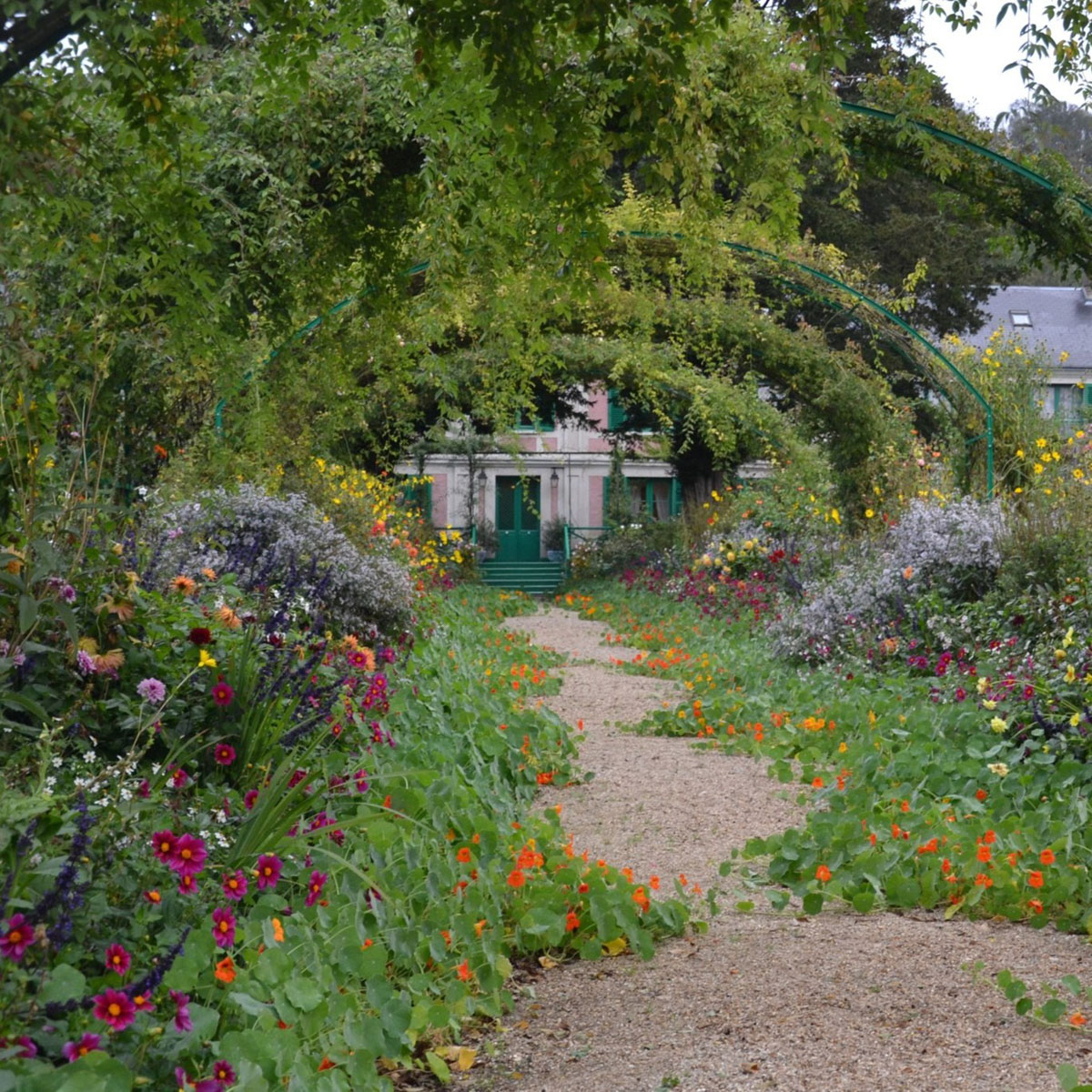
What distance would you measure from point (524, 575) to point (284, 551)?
1586 centimetres

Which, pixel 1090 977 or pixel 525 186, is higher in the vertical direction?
pixel 525 186

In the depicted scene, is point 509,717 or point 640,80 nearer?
point 640,80

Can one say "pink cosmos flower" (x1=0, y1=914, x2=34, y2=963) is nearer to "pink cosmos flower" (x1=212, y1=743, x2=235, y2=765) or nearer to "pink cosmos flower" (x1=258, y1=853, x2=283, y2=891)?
"pink cosmos flower" (x1=258, y1=853, x2=283, y2=891)

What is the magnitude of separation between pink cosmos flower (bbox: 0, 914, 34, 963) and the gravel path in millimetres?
1082

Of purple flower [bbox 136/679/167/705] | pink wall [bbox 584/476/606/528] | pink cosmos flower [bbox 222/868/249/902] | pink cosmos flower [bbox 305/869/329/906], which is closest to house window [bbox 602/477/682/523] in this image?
pink wall [bbox 584/476/606/528]

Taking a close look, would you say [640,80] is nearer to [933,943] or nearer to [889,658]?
[933,943]

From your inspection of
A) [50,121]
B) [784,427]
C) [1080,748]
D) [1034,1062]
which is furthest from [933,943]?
[784,427]

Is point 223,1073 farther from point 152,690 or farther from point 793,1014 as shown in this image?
point 793,1014

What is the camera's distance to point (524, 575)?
22062 mm

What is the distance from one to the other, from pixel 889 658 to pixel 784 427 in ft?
24.3

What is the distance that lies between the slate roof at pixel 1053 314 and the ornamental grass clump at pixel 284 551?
28.1 metres

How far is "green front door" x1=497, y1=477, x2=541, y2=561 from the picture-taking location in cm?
2641

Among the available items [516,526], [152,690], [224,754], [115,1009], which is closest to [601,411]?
[516,526]

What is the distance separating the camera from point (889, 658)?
275 inches
